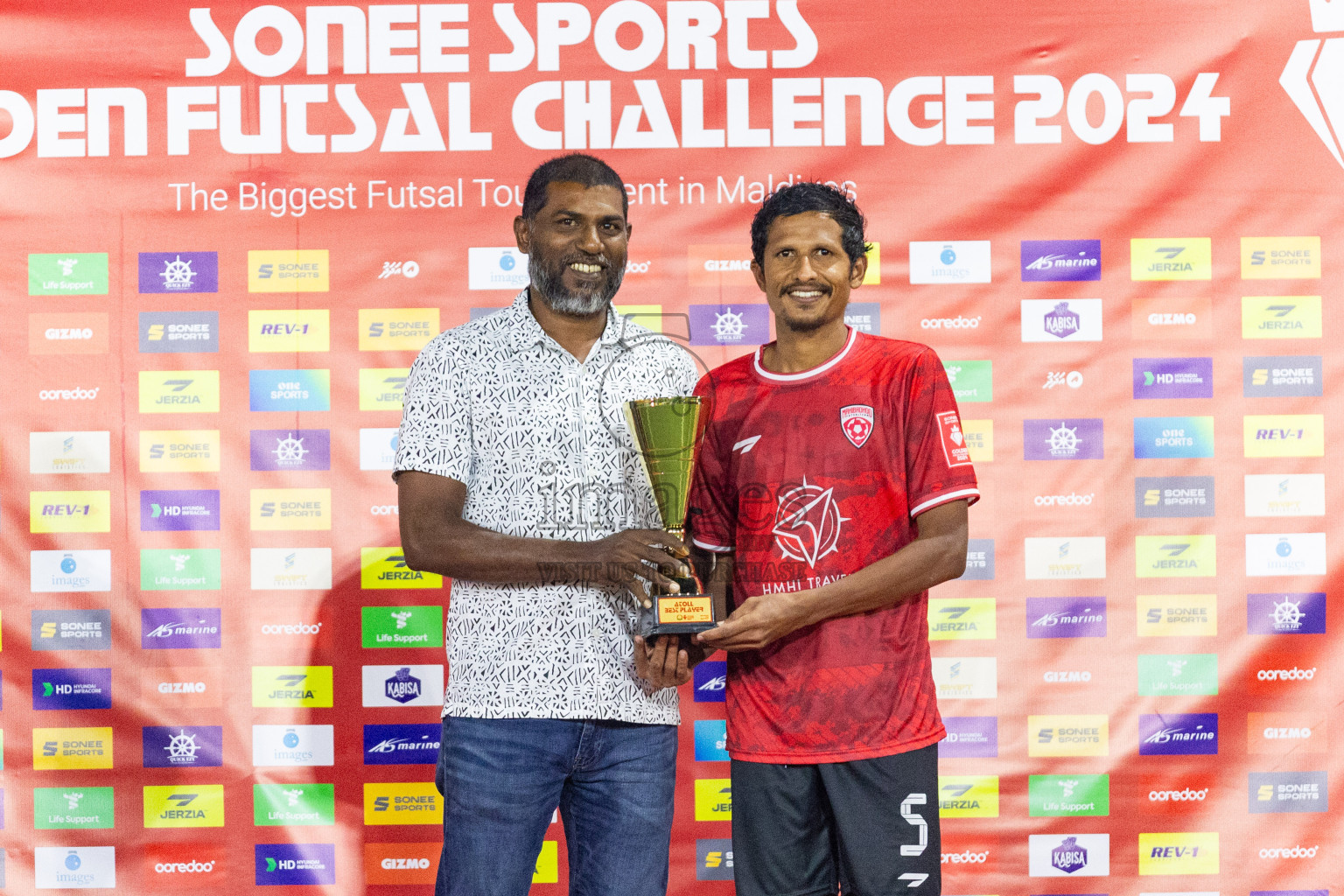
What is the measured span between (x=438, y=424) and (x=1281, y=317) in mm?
2382

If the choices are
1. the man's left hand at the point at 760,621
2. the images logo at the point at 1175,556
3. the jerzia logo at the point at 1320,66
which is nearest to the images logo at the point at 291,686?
the man's left hand at the point at 760,621

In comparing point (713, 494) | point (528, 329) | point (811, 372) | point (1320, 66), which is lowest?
point (713, 494)

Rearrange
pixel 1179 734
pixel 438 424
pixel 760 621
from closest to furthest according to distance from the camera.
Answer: pixel 760 621
pixel 438 424
pixel 1179 734

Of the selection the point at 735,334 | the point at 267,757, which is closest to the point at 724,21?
the point at 735,334

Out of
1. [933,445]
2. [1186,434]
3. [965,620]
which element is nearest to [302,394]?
[933,445]

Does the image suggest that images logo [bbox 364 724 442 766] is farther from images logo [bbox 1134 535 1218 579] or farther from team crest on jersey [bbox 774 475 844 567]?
images logo [bbox 1134 535 1218 579]

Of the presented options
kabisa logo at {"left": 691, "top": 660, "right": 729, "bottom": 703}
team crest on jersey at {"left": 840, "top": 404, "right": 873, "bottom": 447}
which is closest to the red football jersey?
team crest on jersey at {"left": 840, "top": 404, "right": 873, "bottom": 447}

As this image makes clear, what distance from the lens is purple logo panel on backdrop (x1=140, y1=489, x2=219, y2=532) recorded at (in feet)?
9.07

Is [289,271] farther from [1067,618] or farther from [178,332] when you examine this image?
[1067,618]

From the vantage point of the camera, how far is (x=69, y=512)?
2777 mm

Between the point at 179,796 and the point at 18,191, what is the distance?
70.3 inches

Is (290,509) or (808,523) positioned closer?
(808,523)

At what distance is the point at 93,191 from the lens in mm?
2797

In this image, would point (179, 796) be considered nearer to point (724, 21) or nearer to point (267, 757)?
point (267, 757)
